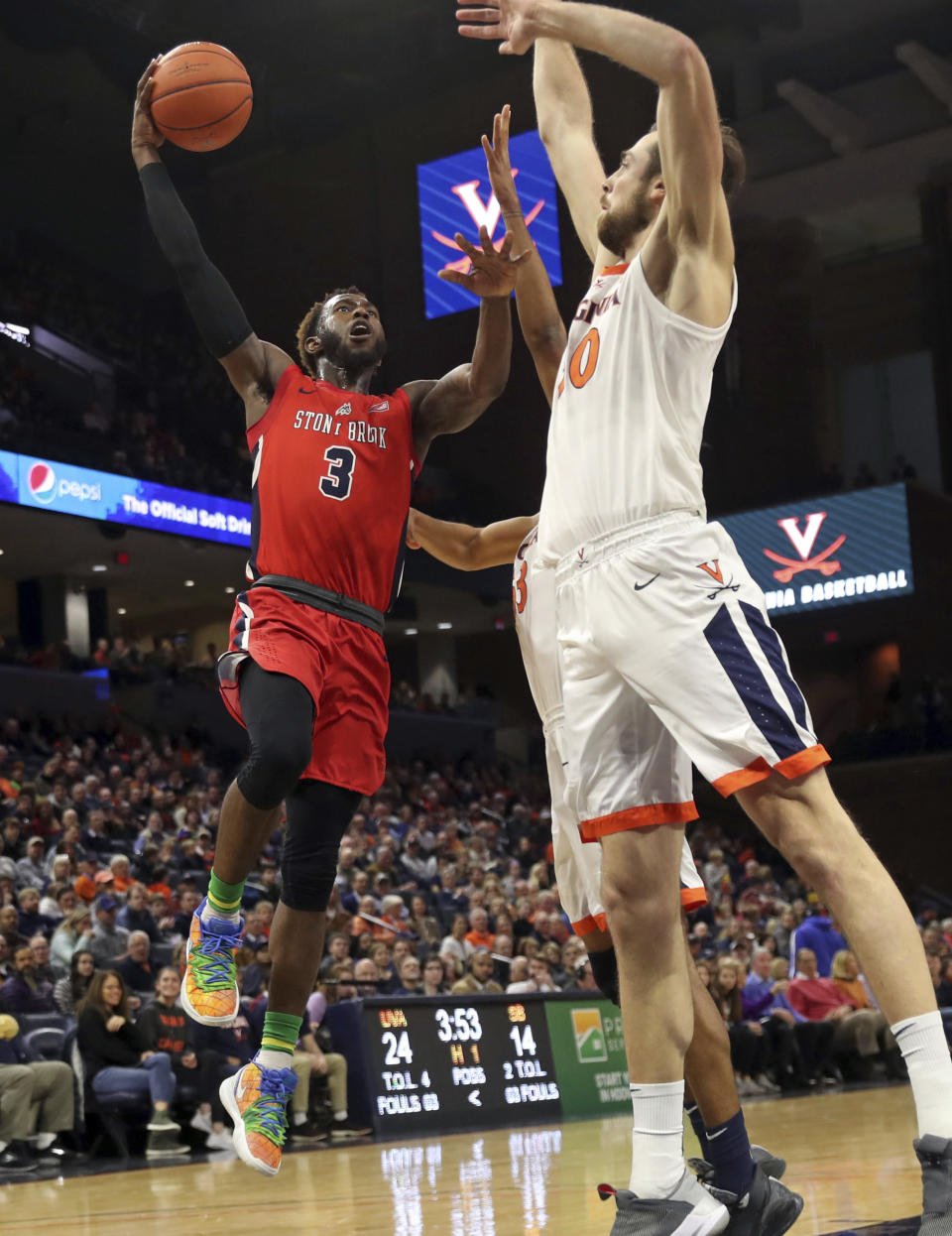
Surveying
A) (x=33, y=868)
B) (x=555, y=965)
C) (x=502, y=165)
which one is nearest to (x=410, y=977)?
(x=555, y=965)

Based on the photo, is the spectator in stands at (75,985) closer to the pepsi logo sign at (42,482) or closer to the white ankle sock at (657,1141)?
the white ankle sock at (657,1141)

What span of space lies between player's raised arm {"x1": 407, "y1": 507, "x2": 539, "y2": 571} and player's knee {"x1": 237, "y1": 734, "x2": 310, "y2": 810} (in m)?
1.12

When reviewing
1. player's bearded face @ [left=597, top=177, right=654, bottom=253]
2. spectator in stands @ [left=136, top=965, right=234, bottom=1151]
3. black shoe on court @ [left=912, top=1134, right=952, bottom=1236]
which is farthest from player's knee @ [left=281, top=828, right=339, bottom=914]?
spectator in stands @ [left=136, top=965, right=234, bottom=1151]

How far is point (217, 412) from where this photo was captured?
24.0 meters

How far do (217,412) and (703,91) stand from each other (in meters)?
21.9

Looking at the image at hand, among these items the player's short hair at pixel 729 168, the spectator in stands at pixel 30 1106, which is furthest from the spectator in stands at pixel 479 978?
the player's short hair at pixel 729 168

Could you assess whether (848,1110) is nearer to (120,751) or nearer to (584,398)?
(584,398)

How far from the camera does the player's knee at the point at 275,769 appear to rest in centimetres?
346

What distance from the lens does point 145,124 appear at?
4109mm

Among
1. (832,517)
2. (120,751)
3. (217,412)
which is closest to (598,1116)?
(120,751)

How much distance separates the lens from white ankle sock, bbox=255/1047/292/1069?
3.74 meters

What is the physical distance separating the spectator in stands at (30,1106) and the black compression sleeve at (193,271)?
5646mm

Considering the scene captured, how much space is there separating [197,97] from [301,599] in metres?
1.54

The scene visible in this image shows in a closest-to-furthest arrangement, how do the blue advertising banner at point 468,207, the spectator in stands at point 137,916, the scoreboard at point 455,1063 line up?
1. the scoreboard at point 455,1063
2. the spectator in stands at point 137,916
3. the blue advertising banner at point 468,207
